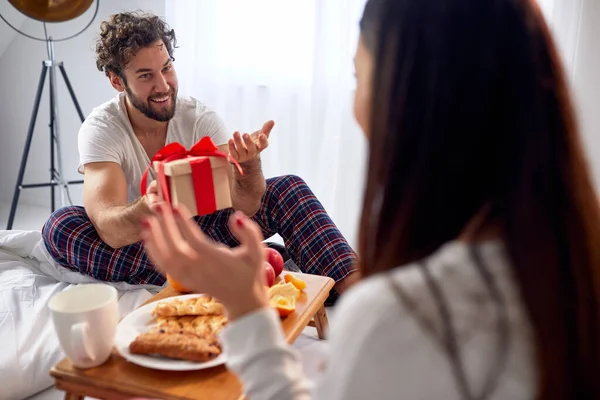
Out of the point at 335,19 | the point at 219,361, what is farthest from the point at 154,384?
the point at 335,19

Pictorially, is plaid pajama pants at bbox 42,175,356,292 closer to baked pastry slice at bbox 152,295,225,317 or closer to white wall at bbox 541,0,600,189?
baked pastry slice at bbox 152,295,225,317

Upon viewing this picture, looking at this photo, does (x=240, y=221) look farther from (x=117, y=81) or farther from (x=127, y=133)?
(x=117, y=81)

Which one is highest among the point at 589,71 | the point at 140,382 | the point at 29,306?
the point at 589,71

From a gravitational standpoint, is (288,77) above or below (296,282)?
above

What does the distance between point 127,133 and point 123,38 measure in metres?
0.31

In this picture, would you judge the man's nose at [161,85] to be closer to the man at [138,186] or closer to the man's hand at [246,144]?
the man at [138,186]

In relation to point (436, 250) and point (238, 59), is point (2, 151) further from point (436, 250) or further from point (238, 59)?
point (436, 250)

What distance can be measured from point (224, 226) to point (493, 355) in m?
1.41

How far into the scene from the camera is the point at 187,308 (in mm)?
1106

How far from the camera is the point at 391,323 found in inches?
18.8

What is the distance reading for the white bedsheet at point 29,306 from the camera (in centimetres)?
133

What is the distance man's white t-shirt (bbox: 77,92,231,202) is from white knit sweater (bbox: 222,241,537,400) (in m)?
1.45

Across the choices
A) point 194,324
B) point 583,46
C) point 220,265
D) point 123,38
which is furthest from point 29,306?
point 583,46

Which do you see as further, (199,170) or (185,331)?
(199,170)
